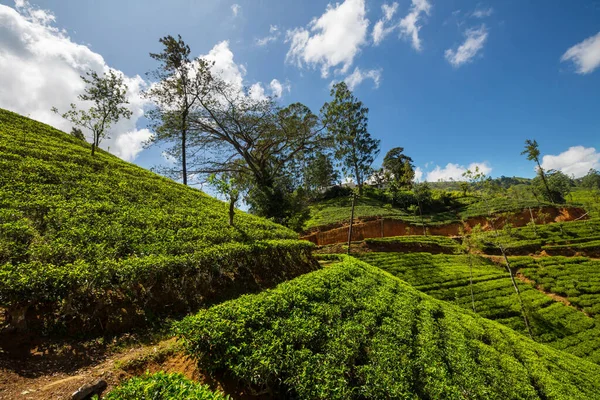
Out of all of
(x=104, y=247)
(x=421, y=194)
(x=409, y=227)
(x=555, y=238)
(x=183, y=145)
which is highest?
(x=183, y=145)

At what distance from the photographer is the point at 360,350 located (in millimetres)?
6656

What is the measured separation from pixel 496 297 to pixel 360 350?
19.0 metres

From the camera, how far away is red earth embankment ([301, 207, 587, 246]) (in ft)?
125

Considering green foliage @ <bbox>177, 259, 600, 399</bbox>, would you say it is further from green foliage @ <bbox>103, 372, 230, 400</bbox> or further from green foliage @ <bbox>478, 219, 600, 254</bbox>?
green foliage @ <bbox>478, 219, 600, 254</bbox>

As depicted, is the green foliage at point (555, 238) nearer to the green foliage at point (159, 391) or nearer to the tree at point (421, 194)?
the tree at point (421, 194)

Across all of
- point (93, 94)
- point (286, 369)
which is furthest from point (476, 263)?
point (93, 94)

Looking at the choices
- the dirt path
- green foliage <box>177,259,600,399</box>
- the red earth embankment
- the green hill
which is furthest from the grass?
the dirt path

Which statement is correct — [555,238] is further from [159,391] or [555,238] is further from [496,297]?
[159,391]

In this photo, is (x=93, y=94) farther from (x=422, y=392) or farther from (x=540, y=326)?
(x=540, y=326)

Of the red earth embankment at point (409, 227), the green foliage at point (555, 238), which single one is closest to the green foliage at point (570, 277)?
the green foliage at point (555, 238)

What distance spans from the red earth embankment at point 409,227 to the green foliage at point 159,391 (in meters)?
34.3

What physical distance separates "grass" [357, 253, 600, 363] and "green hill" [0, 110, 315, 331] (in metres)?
13.3

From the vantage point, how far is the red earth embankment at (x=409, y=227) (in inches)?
1505

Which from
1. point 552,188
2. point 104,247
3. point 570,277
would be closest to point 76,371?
point 104,247
